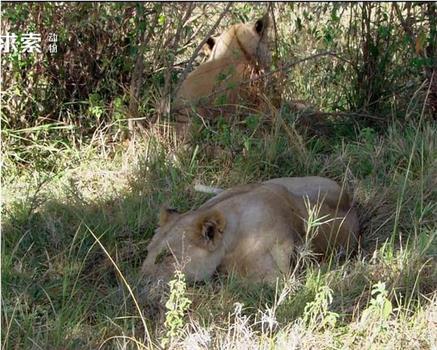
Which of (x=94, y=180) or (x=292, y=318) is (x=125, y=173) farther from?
(x=292, y=318)

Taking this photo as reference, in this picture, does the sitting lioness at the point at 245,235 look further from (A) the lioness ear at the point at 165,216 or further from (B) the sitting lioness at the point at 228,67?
(B) the sitting lioness at the point at 228,67

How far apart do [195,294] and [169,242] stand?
12.7 inches

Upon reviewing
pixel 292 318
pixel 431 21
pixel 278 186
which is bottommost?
pixel 292 318

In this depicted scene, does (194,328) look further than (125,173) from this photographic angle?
No

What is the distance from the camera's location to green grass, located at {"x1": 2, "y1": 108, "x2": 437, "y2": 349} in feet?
14.4

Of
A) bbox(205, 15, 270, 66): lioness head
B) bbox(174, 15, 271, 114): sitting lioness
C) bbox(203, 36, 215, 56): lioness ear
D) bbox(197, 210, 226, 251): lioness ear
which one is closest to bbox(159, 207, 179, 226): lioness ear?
bbox(197, 210, 226, 251): lioness ear

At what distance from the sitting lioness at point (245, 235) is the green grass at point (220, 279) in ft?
0.36

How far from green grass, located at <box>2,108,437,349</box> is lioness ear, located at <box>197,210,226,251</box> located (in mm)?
190

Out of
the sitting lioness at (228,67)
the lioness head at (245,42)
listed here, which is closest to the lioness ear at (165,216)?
the sitting lioness at (228,67)

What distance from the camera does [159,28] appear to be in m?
6.95

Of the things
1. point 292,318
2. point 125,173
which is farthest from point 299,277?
point 125,173

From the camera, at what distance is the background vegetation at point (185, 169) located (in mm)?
4465

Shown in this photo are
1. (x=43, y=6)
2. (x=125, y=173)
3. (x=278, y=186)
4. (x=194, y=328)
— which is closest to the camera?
(x=194, y=328)

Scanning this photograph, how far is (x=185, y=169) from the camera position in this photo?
245 inches
